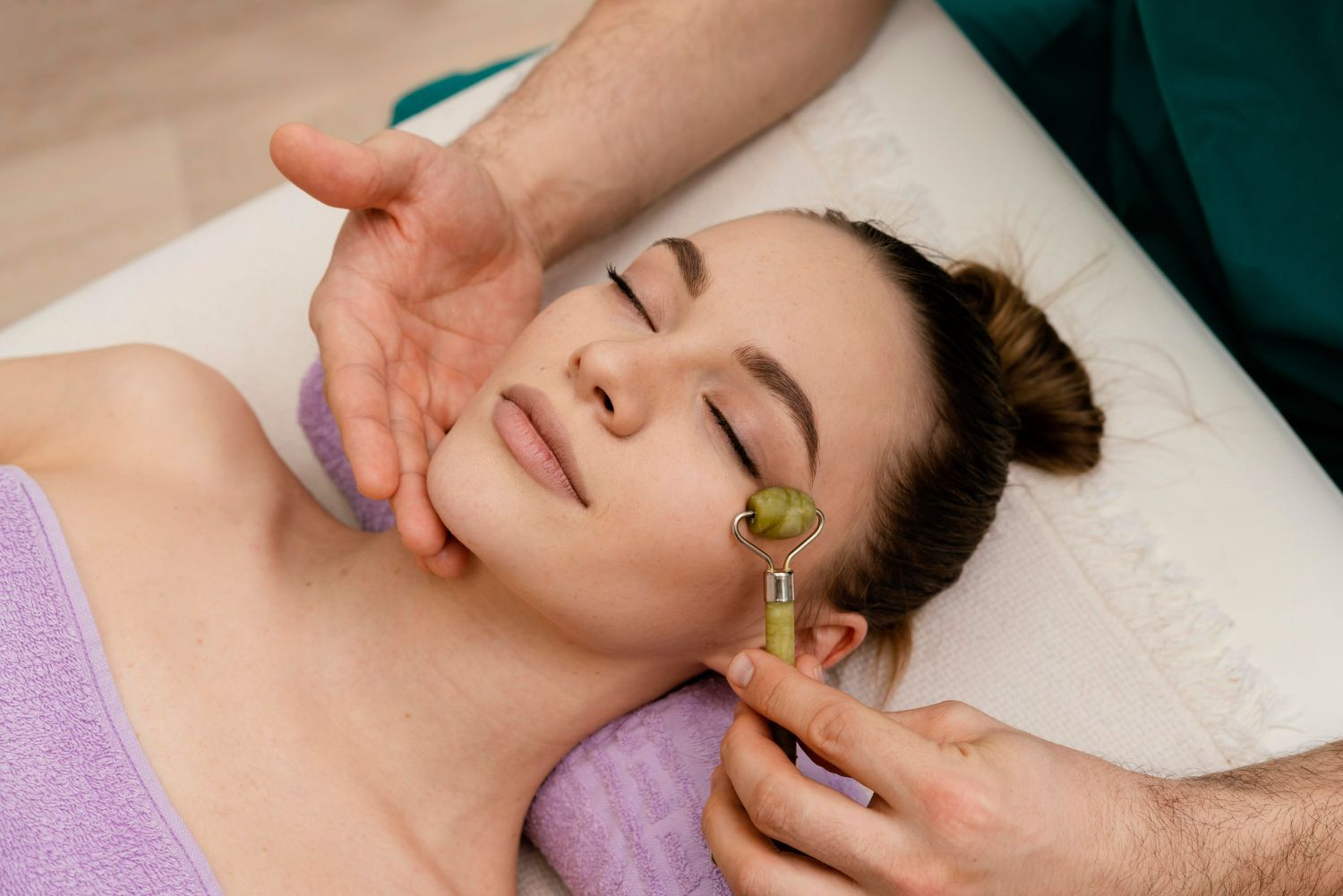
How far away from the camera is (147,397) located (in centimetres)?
136

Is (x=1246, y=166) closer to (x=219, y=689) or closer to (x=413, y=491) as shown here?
(x=413, y=491)

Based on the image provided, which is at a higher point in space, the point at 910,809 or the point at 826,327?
the point at 826,327

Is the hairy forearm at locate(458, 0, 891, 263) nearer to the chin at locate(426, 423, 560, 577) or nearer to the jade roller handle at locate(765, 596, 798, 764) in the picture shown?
the chin at locate(426, 423, 560, 577)

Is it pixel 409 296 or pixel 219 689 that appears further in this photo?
pixel 409 296

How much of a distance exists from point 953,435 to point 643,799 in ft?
2.02

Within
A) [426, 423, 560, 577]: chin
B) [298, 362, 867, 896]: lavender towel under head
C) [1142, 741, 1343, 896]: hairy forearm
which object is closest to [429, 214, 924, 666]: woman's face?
[426, 423, 560, 577]: chin

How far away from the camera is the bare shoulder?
133 cm

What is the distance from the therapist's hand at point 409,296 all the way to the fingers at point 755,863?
0.45m

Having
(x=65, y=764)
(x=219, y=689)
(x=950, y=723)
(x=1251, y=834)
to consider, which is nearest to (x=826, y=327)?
(x=950, y=723)

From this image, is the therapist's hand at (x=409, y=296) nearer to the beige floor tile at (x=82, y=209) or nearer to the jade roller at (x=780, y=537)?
the jade roller at (x=780, y=537)

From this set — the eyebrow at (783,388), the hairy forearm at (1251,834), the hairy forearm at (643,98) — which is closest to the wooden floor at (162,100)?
the hairy forearm at (643,98)

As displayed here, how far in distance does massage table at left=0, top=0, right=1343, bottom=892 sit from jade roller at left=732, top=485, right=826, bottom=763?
501 mm

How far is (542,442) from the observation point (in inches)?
43.8

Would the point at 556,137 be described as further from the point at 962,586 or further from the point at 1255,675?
the point at 1255,675
